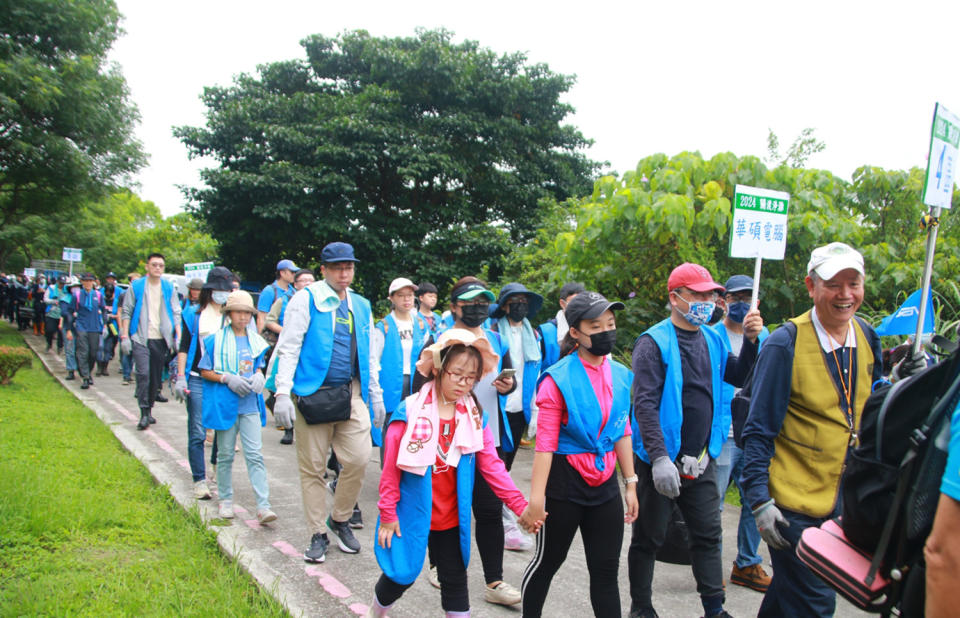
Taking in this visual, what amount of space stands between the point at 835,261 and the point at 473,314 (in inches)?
101

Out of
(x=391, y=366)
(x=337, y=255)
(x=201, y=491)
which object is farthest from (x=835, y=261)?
(x=201, y=491)

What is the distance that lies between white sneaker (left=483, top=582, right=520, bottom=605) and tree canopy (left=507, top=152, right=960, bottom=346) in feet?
13.6

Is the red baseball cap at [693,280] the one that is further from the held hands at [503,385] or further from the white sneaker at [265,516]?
the white sneaker at [265,516]

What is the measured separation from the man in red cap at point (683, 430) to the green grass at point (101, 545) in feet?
6.97

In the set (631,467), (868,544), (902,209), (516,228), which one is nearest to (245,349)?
(631,467)

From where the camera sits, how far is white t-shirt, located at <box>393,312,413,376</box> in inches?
247

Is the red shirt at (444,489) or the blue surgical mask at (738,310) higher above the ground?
the blue surgical mask at (738,310)

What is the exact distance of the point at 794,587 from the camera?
268 cm

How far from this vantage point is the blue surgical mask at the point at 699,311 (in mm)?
3709

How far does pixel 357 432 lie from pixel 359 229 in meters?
14.5

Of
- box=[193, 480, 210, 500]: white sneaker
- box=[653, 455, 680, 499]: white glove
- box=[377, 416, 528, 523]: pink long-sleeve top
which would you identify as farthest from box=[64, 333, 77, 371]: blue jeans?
box=[653, 455, 680, 499]: white glove

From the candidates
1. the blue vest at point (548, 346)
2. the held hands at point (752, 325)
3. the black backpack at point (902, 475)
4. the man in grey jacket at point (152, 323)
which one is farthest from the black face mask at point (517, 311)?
the man in grey jacket at point (152, 323)

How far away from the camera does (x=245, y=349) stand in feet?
18.2

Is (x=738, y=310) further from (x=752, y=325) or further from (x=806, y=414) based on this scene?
(x=806, y=414)
